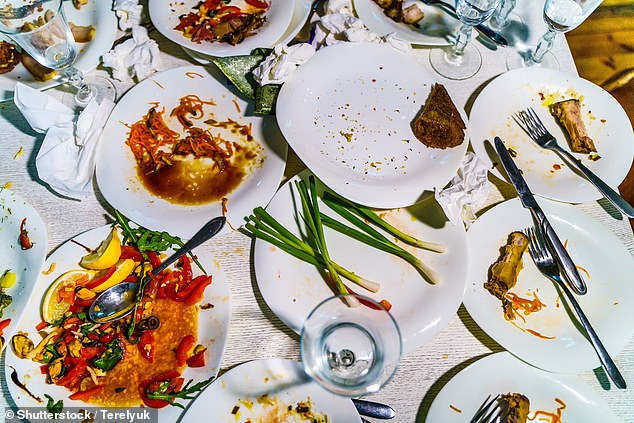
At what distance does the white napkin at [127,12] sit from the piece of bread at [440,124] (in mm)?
987

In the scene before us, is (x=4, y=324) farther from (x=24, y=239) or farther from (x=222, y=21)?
(x=222, y=21)

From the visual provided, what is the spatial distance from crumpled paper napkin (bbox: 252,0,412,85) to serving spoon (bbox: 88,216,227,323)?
0.48 metres

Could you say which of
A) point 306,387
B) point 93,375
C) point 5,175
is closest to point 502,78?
point 306,387

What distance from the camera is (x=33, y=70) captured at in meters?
1.64

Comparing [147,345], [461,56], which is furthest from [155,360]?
[461,56]

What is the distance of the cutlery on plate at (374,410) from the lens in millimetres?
1220

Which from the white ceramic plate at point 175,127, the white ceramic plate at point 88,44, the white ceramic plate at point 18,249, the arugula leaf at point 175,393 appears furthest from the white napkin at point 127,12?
the arugula leaf at point 175,393

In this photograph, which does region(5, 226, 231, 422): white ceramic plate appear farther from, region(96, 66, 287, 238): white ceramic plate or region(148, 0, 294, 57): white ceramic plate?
region(148, 0, 294, 57): white ceramic plate

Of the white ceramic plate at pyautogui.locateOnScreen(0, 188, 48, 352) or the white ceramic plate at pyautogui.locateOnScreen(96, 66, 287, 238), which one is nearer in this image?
the white ceramic plate at pyautogui.locateOnScreen(0, 188, 48, 352)

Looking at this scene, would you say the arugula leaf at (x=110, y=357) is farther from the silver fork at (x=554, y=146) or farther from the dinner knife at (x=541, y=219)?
the silver fork at (x=554, y=146)

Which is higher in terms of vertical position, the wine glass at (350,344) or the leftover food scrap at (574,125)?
the leftover food scrap at (574,125)

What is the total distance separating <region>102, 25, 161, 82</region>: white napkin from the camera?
1.65 meters

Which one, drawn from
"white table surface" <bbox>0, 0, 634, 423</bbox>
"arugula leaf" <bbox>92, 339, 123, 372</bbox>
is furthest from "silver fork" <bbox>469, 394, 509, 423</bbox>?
"arugula leaf" <bbox>92, 339, 123, 372</bbox>

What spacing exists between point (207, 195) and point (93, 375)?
0.55 meters
